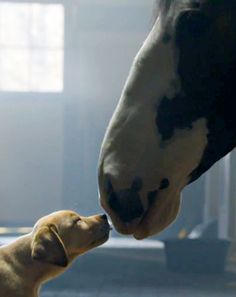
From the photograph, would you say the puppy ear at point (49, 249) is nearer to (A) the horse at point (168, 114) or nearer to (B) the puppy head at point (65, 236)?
(B) the puppy head at point (65, 236)

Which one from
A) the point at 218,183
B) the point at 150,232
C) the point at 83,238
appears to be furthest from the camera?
the point at 218,183

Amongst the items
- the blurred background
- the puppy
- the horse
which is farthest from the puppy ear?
the blurred background

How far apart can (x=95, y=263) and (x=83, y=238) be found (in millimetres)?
617

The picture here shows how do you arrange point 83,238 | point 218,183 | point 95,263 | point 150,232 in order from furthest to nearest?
point 95,263 < point 218,183 < point 83,238 < point 150,232

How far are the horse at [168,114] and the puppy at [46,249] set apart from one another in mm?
390

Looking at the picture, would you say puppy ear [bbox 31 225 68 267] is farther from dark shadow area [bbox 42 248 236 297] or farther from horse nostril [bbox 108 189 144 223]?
dark shadow area [bbox 42 248 236 297]

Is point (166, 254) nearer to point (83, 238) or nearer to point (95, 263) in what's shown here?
point (95, 263)

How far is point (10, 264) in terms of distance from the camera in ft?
3.67

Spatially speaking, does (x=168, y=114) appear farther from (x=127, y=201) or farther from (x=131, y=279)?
(x=131, y=279)

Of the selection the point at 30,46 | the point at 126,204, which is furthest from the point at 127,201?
the point at 30,46

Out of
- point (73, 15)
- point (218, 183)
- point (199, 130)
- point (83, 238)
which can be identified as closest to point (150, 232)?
point (199, 130)

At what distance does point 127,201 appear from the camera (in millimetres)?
643

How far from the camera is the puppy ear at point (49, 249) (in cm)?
102

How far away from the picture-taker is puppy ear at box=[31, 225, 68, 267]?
102 centimetres
